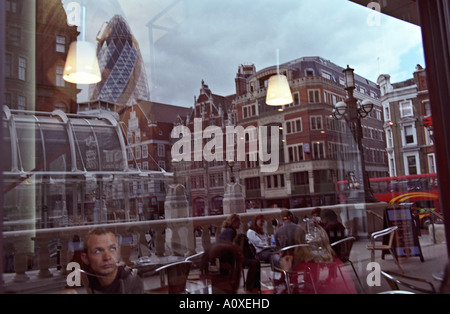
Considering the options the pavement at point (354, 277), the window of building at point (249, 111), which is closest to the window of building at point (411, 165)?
the pavement at point (354, 277)

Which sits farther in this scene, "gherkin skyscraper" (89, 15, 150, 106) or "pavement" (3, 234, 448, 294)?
"gherkin skyscraper" (89, 15, 150, 106)

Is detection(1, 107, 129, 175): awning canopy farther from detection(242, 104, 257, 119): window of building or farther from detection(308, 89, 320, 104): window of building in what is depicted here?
detection(308, 89, 320, 104): window of building

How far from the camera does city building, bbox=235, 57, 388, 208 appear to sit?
18.7ft

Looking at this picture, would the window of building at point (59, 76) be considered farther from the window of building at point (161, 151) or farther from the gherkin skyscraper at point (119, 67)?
the window of building at point (161, 151)

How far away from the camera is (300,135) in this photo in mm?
6008

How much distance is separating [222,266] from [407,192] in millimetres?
2408

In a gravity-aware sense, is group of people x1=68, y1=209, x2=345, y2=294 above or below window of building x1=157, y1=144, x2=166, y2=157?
below

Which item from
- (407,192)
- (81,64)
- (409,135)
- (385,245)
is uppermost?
(81,64)

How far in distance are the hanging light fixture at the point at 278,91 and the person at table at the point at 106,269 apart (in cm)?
346

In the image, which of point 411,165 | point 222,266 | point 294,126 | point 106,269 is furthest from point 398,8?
point 294,126

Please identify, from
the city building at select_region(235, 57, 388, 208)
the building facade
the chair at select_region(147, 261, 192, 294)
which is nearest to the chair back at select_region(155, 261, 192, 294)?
the chair at select_region(147, 261, 192, 294)

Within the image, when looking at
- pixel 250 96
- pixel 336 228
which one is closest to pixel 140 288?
pixel 336 228

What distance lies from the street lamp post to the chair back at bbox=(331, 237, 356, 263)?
1.19m

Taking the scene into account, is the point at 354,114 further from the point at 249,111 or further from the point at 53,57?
the point at 53,57
